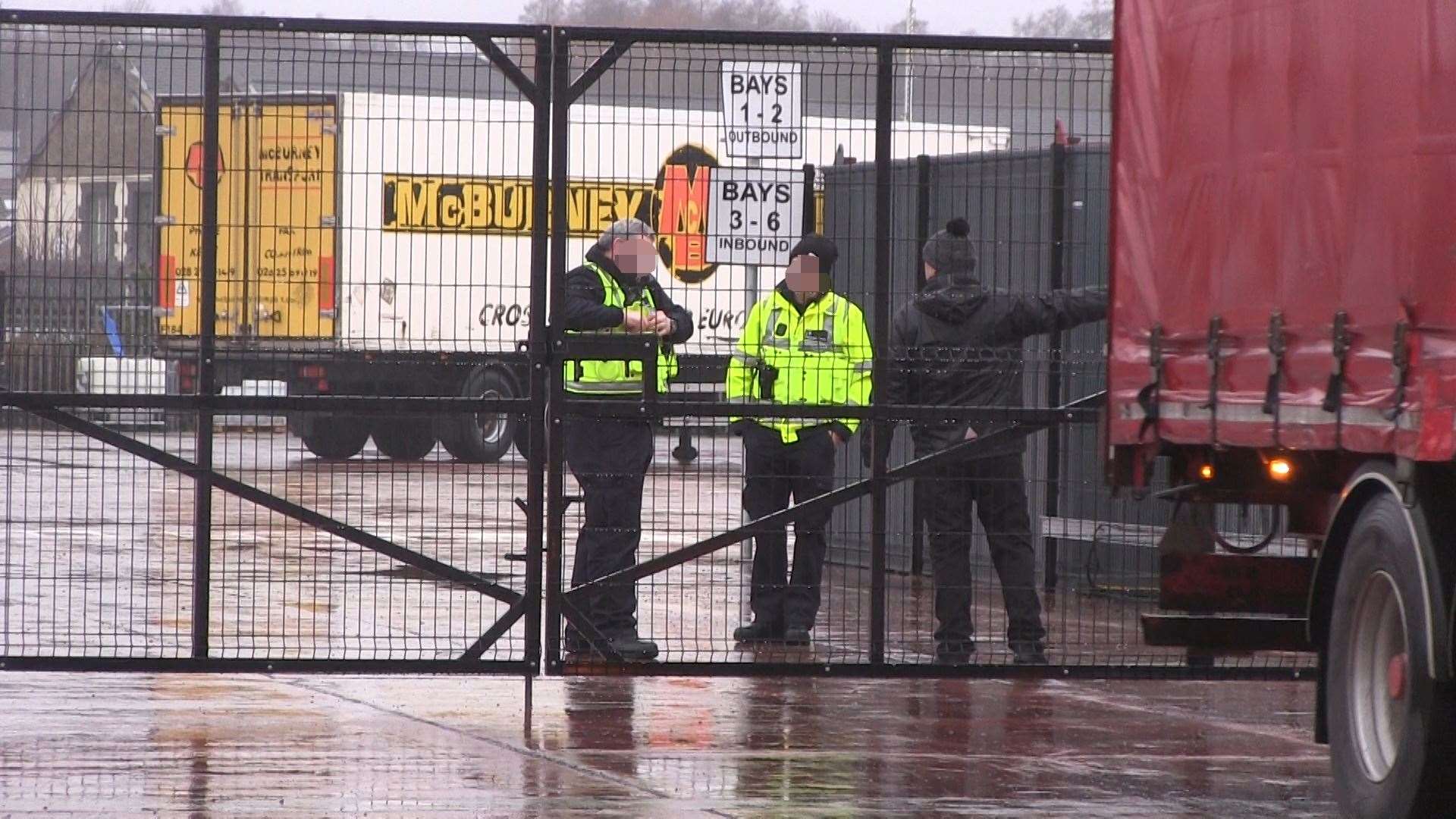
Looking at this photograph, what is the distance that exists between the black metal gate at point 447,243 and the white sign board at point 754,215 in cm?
1

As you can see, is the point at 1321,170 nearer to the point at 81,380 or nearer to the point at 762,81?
the point at 762,81

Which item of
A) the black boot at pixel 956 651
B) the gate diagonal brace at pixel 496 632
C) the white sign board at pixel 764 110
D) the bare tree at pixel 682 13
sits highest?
the bare tree at pixel 682 13

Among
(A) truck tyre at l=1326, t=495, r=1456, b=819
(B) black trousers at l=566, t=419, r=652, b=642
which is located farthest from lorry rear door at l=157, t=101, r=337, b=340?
(A) truck tyre at l=1326, t=495, r=1456, b=819

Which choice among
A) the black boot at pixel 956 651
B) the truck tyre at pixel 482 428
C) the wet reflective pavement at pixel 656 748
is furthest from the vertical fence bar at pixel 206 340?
the black boot at pixel 956 651

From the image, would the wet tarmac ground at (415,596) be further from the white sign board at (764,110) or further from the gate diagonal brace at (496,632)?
the white sign board at (764,110)

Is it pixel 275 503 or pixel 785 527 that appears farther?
pixel 785 527

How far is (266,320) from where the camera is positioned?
30.4 ft

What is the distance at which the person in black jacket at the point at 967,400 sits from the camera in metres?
9.72

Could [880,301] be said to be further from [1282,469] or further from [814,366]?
[1282,469]

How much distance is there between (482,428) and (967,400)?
221 cm

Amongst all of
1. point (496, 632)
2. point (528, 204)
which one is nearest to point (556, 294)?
→ point (528, 204)

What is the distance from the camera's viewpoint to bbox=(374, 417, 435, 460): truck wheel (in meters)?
9.70

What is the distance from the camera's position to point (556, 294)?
29.3 ft

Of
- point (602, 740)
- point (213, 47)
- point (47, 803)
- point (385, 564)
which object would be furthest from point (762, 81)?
point (385, 564)
